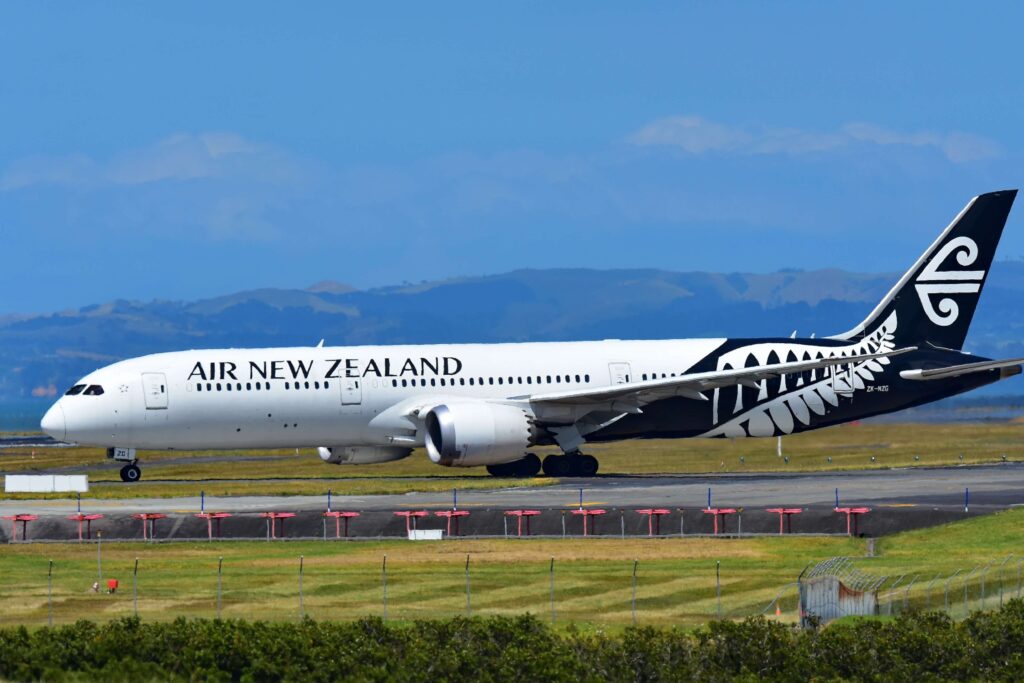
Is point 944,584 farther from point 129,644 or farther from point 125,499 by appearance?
point 125,499

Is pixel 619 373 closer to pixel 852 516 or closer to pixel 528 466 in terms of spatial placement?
pixel 528 466

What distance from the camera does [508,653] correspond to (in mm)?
25547

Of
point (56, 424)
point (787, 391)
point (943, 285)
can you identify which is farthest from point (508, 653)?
point (943, 285)

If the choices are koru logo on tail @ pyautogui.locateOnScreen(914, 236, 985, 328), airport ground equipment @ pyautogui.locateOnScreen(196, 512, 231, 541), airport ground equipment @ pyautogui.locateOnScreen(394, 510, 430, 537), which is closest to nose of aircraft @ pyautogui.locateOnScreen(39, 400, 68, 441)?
airport ground equipment @ pyautogui.locateOnScreen(196, 512, 231, 541)

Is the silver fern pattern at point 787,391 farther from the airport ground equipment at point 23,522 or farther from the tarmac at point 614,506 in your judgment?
the airport ground equipment at point 23,522

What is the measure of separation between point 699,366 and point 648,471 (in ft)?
18.5

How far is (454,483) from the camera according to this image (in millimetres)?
59625

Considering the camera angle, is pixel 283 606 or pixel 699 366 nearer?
pixel 283 606

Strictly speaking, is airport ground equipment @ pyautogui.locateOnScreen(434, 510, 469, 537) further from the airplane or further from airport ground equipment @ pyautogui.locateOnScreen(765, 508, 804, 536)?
the airplane

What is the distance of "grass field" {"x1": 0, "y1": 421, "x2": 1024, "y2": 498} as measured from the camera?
59.5 metres

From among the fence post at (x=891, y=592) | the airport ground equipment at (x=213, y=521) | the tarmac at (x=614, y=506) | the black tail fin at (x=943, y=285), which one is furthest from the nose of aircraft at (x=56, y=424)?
the fence post at (x=891, y=592)

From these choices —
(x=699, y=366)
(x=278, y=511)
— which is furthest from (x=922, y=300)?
(x=278, y=511)

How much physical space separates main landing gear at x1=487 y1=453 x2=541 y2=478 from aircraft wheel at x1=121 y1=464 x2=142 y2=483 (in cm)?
1310

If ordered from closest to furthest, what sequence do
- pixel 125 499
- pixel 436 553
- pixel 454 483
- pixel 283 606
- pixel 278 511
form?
pixel 283 606 < pixel 436 553 < pixel 278 511 < pixel 125 499 < pixel 454 483
